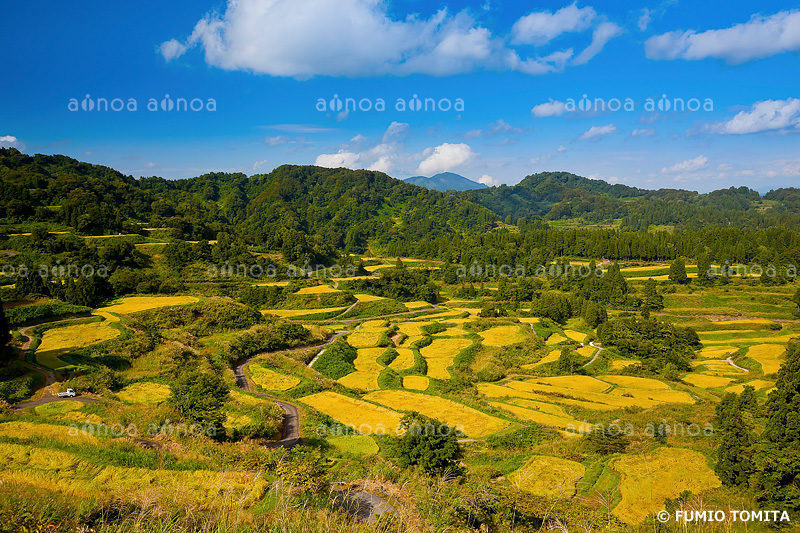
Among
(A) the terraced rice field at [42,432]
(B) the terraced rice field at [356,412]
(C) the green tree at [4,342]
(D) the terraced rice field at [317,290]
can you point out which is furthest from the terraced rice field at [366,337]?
(A) the terraced rice field at [42,432]

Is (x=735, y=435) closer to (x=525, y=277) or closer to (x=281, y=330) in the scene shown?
(x=281, y=330)

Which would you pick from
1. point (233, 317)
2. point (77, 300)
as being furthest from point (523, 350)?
point (77, 300)

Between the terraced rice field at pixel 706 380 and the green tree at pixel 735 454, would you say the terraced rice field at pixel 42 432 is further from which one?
the terraced rice field at pixel 706 380

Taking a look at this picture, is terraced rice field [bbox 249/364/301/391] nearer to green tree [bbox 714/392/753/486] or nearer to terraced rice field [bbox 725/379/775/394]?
green tree [bbox 714/392/753/486]

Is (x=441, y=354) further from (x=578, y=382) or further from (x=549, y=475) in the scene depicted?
(x=549, y=475)

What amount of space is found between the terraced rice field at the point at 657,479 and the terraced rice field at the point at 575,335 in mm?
28567

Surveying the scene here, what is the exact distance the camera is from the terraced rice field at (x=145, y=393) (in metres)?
22.1

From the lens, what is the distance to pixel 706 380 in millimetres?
35188

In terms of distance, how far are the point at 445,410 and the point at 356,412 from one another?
5908mm

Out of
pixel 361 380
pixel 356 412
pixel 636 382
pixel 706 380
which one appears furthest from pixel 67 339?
pixel 706 380

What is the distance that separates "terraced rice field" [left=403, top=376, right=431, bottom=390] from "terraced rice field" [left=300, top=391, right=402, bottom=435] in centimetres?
629

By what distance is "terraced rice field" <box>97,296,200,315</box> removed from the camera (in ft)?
122

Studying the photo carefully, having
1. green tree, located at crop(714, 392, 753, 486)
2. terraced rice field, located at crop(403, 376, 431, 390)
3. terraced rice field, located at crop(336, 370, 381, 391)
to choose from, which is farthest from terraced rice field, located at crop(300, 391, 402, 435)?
green tree, located at crop(714, 392, 753, 486)

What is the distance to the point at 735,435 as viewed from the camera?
17.5 m
